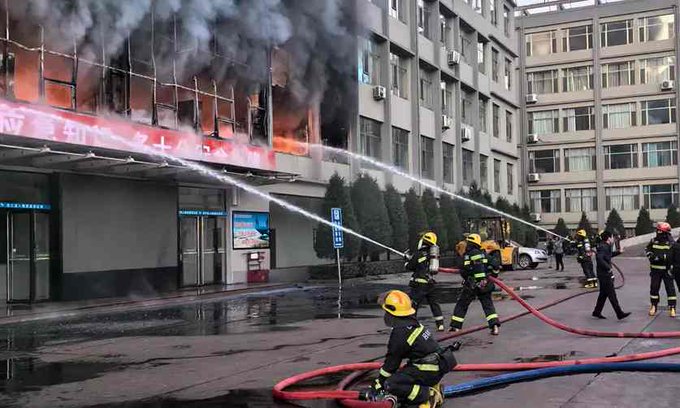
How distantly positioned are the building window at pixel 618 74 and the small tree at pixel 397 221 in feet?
133

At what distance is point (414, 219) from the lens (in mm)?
31812

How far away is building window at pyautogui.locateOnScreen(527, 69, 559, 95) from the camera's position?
6519 cm

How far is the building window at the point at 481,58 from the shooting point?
155ft

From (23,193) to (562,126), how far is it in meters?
56.1

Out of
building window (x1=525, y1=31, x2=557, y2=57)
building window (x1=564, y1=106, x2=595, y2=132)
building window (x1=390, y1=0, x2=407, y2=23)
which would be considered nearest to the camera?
building window (x1=390, y1=0, x2=407, y2=23)

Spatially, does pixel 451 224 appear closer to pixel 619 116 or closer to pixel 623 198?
pixel 623 198

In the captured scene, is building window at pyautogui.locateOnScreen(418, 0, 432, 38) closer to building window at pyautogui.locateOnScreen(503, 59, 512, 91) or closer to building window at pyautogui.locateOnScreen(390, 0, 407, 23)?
building window at pyautogui.locateOnScreen(390, 0, 407, 23)

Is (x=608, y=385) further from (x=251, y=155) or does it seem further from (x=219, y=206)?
(x=219, y=206)

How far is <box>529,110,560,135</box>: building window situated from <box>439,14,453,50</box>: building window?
2662 centimetres

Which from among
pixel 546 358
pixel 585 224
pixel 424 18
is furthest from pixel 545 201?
pixel 546 358

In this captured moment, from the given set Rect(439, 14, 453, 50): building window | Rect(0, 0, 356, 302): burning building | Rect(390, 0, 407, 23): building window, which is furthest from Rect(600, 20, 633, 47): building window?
Rect(0, 0, 356, 302): burning building

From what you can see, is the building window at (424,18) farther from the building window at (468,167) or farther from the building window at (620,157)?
the building window at (620,157)

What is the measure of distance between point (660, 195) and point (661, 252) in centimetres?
5339

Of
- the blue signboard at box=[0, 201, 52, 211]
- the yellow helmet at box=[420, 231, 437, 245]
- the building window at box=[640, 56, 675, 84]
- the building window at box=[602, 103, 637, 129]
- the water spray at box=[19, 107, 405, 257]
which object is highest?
the building window at box=[640, 56, 675, 84]
